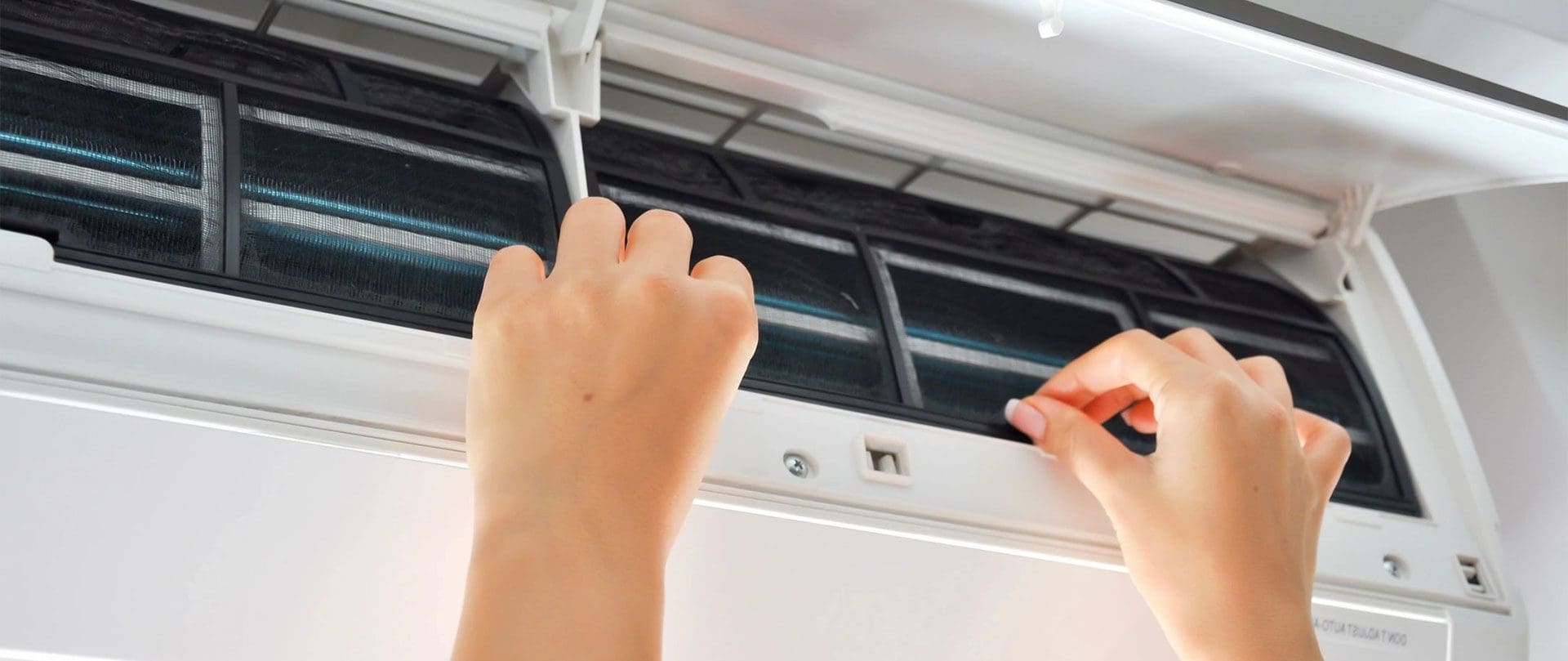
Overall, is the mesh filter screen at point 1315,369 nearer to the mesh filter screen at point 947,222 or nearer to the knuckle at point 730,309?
the mesh filter screen at point 947,222

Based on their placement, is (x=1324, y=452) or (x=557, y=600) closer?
(x=557, y=600)

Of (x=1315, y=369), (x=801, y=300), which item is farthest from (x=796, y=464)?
(x=1315, y=369)

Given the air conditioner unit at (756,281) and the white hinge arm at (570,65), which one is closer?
the air conditioner unit at (756,281)

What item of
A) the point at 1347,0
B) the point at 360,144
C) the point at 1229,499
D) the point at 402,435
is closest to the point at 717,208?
the point at 360,144

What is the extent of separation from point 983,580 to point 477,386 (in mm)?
621

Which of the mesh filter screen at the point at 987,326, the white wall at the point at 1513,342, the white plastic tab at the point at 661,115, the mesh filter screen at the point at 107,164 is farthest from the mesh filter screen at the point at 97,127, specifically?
the white wall at the point at 1513,342

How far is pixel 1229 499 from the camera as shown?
4.45 ft

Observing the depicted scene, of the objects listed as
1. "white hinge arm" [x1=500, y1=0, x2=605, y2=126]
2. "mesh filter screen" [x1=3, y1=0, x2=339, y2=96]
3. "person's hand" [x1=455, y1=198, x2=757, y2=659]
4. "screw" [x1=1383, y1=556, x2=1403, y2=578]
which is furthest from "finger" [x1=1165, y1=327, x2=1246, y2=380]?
"mesh filter screen" [x1=3, y1=0, x2=339, y2=96]

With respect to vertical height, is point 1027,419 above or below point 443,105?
below

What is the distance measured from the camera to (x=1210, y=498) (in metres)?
1.36

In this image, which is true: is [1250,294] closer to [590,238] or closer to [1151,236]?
[1151,236]

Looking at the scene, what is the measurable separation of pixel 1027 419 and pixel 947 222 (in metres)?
0.42

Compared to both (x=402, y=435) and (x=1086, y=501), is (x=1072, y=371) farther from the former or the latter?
(x=402, y=435)

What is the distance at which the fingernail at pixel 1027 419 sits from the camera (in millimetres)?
1523
